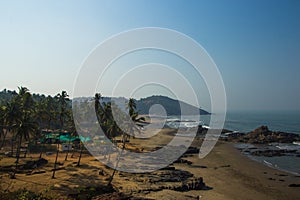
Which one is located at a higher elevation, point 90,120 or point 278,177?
point 90,120

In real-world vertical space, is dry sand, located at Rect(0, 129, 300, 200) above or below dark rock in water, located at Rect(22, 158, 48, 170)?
below

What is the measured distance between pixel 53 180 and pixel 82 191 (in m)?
8.38

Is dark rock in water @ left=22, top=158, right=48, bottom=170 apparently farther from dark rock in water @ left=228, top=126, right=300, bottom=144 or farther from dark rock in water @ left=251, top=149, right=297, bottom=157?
dark rock in water @ left=228, top=126, right=300, bottom=144

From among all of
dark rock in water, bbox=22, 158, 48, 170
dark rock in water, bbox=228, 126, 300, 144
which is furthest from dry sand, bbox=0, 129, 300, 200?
dark rock in water, bbox=228, 126, 300, 144

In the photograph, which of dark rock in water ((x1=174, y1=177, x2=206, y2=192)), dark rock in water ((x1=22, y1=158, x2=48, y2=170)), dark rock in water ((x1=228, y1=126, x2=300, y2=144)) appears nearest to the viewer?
dark rock in water ((x1=174, y1=177, x2=206, y2=192))

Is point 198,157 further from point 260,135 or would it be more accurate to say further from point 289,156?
point 260,135

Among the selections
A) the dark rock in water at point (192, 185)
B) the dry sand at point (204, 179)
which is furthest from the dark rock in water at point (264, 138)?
the dark rock in water at point (192, 185)

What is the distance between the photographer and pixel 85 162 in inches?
1743

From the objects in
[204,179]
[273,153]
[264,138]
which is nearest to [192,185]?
[204,179]

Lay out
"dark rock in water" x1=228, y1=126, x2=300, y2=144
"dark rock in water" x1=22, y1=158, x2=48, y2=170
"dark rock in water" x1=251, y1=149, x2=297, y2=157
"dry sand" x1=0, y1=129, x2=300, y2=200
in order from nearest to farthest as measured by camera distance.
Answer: "dry sand" x1=0, y1=129, x2=300, y2=200 < "dark rock in water" x1=22, y1=158, x2=48, y2=170 < "dark rock in water" x1=251, y1=149, x2=297, y2=157 < "dark rock in water" x1=228, y1=126, x2=300, y2=144

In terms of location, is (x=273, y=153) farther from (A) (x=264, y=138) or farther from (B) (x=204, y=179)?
(B) (x=204, y=179)

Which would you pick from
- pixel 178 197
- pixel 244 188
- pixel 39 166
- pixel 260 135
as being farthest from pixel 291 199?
pixel 260 135

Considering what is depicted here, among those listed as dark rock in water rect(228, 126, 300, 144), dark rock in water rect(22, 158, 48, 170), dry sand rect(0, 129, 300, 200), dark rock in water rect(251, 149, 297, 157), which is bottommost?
dry sand rect(0, 129, 300, 200)

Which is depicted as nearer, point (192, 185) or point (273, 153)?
point (192, 185)
